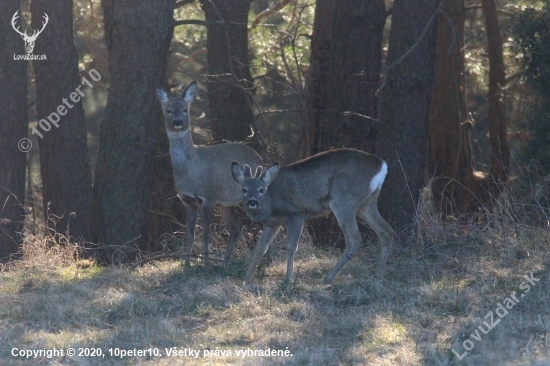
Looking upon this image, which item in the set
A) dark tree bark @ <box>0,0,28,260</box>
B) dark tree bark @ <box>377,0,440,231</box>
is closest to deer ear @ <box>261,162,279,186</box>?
dark tree bark @ <box>377,0,440,231</box>

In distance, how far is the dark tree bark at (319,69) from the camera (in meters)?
13.9

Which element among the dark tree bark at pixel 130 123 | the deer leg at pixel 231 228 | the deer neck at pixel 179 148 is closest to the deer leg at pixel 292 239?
the deer leg at pixel 231 228

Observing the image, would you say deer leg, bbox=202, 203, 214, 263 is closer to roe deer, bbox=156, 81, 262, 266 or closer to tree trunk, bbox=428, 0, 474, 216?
roe deer, bbox=156, 81, 262, 266

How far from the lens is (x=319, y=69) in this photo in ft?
47.1

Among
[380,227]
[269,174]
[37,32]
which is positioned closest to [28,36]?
[37,32]

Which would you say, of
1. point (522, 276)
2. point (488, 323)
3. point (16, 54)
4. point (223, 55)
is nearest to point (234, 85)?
point (223, 55)

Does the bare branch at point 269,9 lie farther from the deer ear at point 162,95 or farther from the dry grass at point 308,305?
the dry grass at point 308,305

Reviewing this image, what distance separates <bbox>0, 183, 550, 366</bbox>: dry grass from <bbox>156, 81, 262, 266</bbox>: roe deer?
64cm

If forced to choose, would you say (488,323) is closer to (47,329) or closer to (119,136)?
(47,329)

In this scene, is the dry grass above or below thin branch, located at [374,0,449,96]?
below

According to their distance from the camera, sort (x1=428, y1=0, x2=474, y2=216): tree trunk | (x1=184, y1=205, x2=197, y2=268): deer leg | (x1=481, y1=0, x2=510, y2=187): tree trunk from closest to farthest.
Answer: (x1=184, y1=205, x2=197, y2=268): deer leg
(x1=428, y1=0, x2=474, y2=216): tree trunk
(x1=481, y1=0, x2=510, y2=187): tree trunk

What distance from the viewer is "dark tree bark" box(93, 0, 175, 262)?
11234 millimetres

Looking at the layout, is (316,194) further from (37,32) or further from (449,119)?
(449,119)

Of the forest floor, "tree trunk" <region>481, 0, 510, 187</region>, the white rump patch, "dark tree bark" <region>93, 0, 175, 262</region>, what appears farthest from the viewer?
"tree trunk" <region>481, 0, 510, 187</region>
